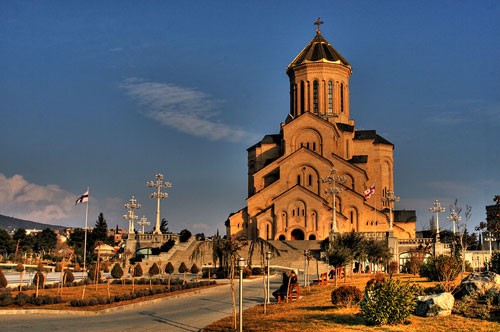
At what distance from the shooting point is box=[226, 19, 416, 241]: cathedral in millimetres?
58188

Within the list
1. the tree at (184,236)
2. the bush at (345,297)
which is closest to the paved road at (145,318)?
the bush at (345,297)

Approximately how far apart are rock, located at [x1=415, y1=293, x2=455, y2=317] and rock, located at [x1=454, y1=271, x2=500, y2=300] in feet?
4.50

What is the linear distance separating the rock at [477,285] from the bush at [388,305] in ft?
10.9

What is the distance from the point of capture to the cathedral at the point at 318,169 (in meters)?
58.2

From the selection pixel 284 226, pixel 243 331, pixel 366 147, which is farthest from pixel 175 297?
pixel 366 147

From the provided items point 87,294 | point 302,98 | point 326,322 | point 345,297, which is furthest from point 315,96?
point 326,322

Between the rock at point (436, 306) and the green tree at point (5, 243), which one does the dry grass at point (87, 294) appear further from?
the green tree at point (5, 243)

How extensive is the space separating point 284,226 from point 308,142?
10.9 meters

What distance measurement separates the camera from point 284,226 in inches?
2297

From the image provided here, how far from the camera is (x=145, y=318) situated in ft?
65.0

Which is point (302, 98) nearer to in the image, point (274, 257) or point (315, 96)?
point (315, 96)

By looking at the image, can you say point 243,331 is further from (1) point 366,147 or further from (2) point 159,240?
(1) point 366,147

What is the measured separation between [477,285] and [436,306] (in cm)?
222

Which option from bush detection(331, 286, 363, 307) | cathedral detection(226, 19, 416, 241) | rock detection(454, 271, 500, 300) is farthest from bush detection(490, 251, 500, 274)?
cathedral detection(226, 19, 416, 241)
